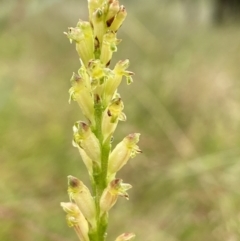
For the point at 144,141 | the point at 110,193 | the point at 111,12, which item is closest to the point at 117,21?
the point at 111,12

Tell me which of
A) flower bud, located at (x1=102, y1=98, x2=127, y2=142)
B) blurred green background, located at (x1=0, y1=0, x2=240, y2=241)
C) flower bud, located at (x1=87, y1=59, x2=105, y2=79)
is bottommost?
flower bud, located at (x1=102, y1=98, x2=127, y2=142)

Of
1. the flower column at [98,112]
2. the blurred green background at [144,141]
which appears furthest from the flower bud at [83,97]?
the blurred green background at [144,141]

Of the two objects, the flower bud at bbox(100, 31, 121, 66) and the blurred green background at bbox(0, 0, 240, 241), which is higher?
the blurred green background at bbox(0, 0, 240, 241)

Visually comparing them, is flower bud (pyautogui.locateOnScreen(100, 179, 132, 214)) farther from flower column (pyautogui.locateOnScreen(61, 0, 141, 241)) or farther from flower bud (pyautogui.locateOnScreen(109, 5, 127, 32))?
flower bud (pyautogui.locateOnScreen(109, 5, 127, 32))

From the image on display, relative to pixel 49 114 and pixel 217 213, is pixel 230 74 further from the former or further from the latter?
pixel 217 213

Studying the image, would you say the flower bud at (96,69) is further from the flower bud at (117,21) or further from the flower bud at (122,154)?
the flower bud at (122,154)

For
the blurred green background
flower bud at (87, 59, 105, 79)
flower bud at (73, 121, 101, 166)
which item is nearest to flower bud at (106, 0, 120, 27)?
flower bud at (87, 59, 105, 79)

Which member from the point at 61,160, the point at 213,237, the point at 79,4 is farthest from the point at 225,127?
the point at 79,4
